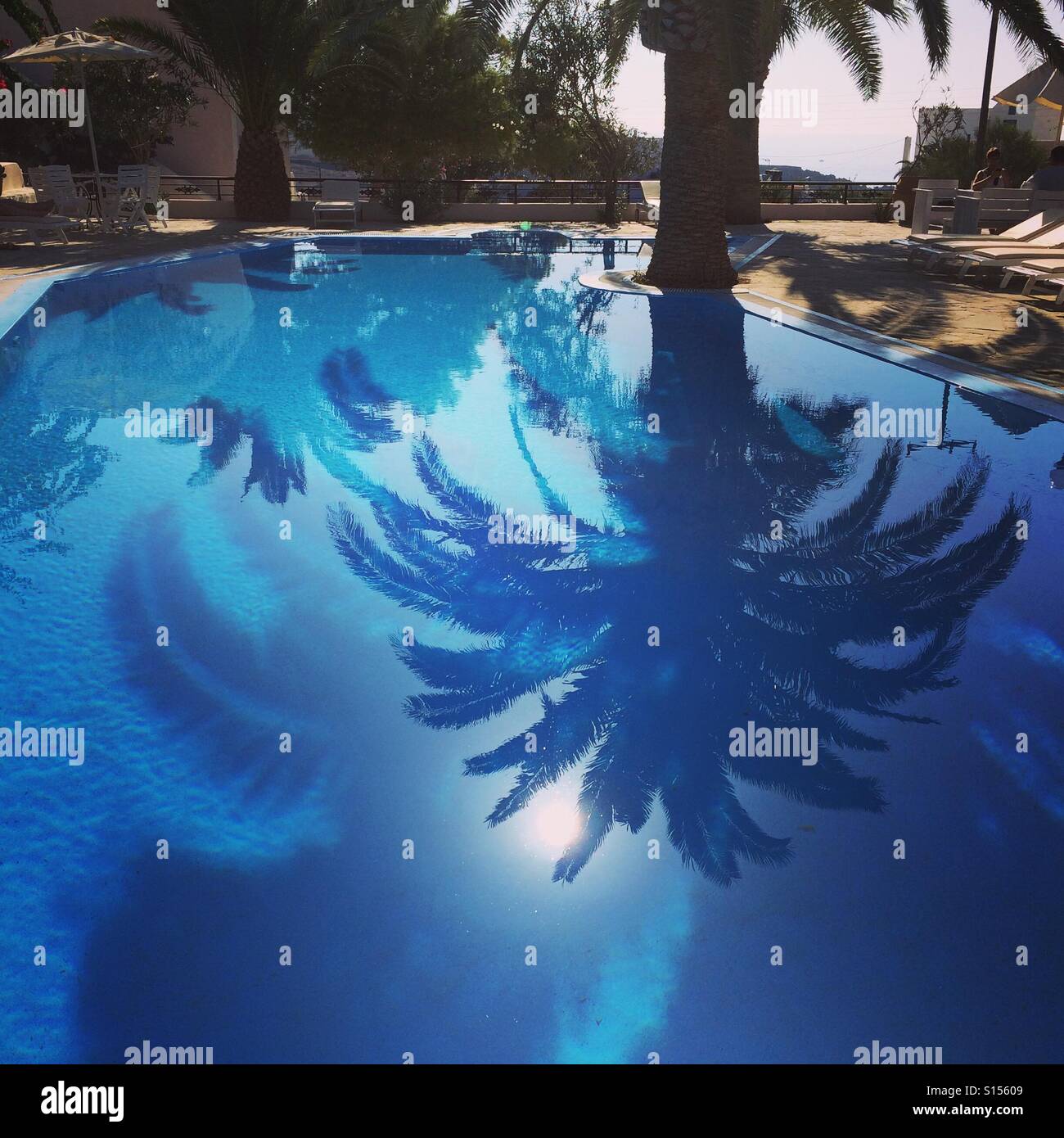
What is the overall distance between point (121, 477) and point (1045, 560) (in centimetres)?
558

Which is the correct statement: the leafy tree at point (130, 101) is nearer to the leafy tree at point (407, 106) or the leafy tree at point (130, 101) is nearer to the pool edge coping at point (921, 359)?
the leafy tree at point (407, 106)

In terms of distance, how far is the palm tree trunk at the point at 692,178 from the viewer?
1308 centimetres

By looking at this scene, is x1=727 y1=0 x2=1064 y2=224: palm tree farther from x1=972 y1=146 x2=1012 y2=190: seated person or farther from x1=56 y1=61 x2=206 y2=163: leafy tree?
x1=56 y1=61 x2=206 y2=163: leafy tree

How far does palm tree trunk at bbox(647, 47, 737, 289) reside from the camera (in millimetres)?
13078

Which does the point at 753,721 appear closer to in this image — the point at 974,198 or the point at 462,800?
the point at 462,800

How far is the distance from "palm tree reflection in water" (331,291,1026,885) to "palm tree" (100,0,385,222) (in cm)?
1556

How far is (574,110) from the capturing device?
2545 centimetres

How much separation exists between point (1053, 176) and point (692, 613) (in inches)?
544

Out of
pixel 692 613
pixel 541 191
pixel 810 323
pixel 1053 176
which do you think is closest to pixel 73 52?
pixel 541 191

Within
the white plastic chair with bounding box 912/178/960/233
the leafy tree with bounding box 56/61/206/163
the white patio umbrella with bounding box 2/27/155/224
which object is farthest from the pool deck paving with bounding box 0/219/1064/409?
the leafy tree with bounding box 56/61/206/163

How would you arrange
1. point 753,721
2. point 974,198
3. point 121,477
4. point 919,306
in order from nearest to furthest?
point 753,721 < point 121,477 < point 919,306 < point 974,198

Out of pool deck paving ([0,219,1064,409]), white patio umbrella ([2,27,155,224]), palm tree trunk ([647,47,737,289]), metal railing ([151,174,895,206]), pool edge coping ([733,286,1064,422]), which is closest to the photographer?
pool edge coping ([733,286,1064,422])

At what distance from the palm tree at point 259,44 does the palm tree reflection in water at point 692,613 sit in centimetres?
1556
